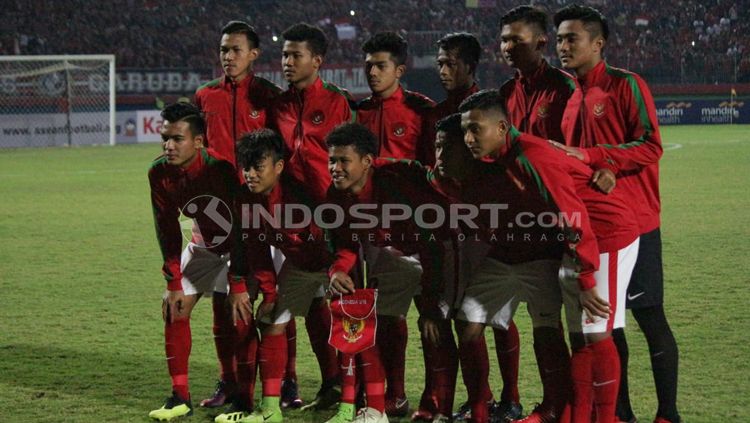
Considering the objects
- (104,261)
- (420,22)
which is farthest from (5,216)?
(420,22)

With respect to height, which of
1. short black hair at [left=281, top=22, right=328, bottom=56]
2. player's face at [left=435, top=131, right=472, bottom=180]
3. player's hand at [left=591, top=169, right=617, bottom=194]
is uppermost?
short black hair at [left=281, top=22, right=328, bottom=56]

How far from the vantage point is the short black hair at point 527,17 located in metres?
5.10

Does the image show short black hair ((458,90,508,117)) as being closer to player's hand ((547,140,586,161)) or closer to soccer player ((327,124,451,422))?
player's hand ((547,140,586,161))

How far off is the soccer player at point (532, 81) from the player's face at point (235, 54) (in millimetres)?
1579

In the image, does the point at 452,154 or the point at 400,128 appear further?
the point at 400,128

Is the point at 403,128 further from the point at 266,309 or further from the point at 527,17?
the point at 266,309

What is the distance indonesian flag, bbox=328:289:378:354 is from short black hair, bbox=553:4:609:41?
1.61m

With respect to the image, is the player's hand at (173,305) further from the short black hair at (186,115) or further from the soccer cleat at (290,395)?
the short black hair at (186,115)

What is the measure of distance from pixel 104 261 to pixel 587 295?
7.37 metres

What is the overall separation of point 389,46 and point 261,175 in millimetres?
1061

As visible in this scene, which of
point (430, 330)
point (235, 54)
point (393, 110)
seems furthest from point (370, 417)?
point (235, 54)

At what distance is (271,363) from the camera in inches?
200

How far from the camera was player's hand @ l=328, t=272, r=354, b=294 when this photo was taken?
491cm

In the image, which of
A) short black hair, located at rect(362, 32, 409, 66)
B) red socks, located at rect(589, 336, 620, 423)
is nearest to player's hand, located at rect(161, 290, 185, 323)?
short black hair, located at rect(362, 32, 409, 66)
